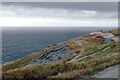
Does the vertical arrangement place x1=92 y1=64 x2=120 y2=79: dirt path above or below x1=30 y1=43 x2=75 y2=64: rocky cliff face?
above

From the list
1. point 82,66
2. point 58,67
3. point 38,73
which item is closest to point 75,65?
point 82,66

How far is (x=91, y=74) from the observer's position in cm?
1037

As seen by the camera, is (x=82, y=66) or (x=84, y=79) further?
(x=82, y=66)

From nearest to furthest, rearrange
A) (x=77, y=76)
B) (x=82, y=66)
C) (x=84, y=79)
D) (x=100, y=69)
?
(x=84, y=79), (x=77, y=76), (x=100, y=69), (x=82, y=66)

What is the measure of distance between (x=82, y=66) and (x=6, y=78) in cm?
985

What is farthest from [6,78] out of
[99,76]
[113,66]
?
[113,66]

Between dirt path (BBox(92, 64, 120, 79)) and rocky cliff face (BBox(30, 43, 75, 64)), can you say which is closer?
dirt path (BBox(92, 64, 120, 79))

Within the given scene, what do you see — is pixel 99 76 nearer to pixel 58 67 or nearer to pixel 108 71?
pixel 108 71

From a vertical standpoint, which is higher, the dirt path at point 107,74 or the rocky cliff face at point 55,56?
the dirt path at point 107,74

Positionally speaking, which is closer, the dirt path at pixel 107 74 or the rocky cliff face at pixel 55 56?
the dirt path at pixel 107 74

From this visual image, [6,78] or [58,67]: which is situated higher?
[58,67]

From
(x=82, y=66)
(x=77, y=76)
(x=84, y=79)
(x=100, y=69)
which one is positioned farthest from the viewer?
(x=82, y=66)

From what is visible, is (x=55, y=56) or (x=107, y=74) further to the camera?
A: (x=55, y=56)

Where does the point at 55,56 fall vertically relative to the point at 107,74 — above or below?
below
